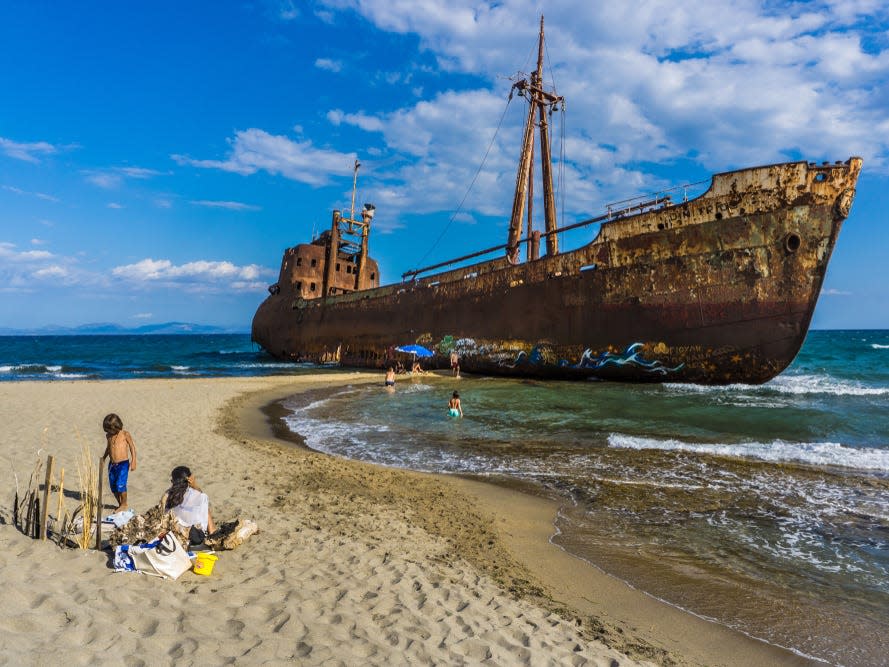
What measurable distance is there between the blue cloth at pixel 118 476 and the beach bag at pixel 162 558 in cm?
184

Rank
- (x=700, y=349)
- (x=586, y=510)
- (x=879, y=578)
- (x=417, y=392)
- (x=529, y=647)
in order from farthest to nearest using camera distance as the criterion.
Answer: (x=417, y=392)
(x=700, y=349)
(x=586, y=510)
(x=879, y=578)
(x=529, y=647)

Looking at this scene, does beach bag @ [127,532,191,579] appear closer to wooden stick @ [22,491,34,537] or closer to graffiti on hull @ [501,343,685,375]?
wooden stick @ [22,491,34,537]

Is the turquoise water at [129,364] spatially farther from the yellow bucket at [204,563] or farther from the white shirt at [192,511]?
the yellow bucket at [204,563]

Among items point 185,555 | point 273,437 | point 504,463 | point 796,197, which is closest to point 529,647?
point 185,555

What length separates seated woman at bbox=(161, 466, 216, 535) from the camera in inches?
164

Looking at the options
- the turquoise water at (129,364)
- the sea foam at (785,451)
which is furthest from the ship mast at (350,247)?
the sea foam at (785,451)

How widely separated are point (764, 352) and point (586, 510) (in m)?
11.5

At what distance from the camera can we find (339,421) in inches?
459

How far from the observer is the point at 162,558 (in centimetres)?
345

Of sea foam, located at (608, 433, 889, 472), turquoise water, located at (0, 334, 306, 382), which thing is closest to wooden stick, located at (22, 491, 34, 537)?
sea foam, located at (608, 433, 889, 472)

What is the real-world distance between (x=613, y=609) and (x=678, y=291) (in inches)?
522

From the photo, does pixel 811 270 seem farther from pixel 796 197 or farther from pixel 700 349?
pixel 700 349

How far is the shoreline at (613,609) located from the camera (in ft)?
10.2

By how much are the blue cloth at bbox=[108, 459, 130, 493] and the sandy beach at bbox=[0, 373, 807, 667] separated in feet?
0.91
